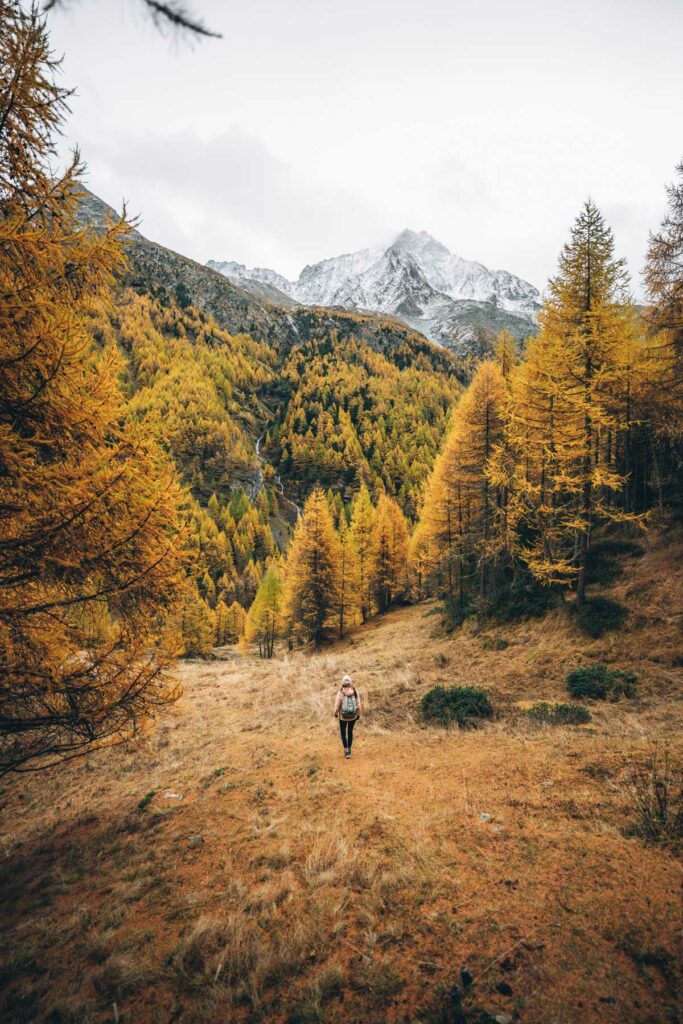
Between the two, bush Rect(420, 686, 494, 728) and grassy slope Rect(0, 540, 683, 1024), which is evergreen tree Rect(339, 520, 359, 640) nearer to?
bush Rect(420, 686, 494, 728)

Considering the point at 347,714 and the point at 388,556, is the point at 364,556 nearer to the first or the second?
the point at 388,556

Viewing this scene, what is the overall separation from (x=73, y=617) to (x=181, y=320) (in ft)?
659

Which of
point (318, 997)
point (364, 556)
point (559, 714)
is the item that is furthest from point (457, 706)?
point (364, 556)

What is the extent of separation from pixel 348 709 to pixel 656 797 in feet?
18.7

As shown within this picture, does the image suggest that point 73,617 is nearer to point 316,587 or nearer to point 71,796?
point 71,796

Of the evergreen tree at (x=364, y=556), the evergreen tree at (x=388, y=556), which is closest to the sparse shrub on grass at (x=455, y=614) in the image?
the evergreen tree at (x=364, y=556)

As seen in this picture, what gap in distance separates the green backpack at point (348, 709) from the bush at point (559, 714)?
4315 mm

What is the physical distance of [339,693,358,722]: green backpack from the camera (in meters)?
8.95

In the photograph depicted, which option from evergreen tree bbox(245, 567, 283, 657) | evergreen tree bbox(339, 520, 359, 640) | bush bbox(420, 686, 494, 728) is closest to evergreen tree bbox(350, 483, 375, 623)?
evergreen tree bbox(339, 520, 359, 640)

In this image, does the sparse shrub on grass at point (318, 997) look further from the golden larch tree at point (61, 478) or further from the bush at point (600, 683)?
the bush at point (600, 683)

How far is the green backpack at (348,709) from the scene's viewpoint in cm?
895

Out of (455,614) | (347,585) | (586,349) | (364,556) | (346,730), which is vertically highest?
(586,349)

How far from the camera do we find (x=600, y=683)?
33.8 feet

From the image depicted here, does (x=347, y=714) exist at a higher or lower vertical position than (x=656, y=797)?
lower
